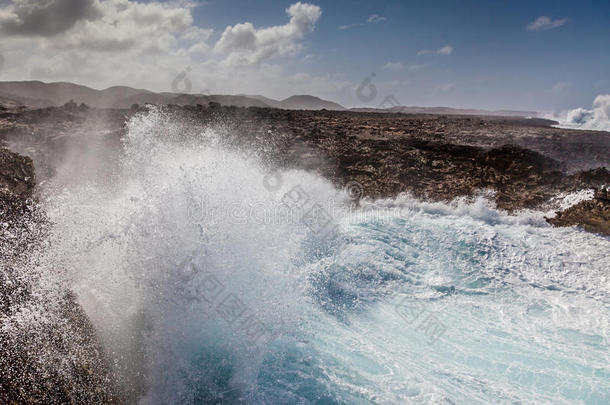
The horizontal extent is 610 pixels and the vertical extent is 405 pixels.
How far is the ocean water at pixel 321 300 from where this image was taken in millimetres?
4977

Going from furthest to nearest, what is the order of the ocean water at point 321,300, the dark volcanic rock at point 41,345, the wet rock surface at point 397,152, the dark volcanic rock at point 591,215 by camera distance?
the wet rock surface at point 397,152 < the dark volcanic rock at point 591,215 < the ocean water at point 321,300 < the dark volcanic rock at point 41,345

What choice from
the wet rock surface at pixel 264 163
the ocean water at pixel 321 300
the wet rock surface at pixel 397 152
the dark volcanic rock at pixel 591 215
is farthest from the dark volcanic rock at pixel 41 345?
the dark volcanic rock at pixel 591 215

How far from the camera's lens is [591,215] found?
31.7 ft

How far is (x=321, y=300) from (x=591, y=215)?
27.0 feet

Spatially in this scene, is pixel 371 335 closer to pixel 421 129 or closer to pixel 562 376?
pixel 562 376

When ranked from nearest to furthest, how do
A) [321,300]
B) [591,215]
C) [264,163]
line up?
[321,300]
[591,215]
[264,163]

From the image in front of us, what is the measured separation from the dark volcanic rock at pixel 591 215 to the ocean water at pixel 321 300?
42cm

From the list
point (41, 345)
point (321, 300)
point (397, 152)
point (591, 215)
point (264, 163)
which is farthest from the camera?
point (397, 152)

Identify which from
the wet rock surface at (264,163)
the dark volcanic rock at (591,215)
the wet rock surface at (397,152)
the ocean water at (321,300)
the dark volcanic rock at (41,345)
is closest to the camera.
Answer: the dark volcanic rock at (41,345)

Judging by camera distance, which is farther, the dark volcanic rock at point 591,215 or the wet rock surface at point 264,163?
the dark volcanic rock at point 591,215

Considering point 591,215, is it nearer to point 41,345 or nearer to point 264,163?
point 264,163

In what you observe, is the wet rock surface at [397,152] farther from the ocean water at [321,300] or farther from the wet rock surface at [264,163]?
the ocean water at [321,300]

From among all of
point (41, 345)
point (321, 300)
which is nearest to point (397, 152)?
point (321, 300)

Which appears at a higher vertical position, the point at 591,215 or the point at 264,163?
the point at 264,163
